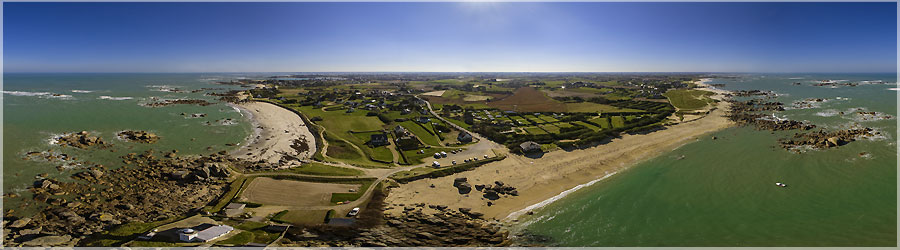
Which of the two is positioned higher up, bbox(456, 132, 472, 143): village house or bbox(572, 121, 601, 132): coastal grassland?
bbox(572, 121, 601, 132): coastal grassland

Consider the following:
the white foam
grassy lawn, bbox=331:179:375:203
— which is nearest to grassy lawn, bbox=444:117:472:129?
the white foam

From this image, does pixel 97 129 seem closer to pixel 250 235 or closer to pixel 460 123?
pixel 250 235

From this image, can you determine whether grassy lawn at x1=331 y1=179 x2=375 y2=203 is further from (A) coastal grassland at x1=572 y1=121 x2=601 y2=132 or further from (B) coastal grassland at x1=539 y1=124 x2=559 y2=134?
(A) coastal grassland at x1=572 y1=121 x2=601 y2=132

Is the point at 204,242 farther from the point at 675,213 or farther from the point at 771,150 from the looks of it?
the point at 771,150

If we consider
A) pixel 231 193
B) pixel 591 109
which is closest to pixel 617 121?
pixel 591 109

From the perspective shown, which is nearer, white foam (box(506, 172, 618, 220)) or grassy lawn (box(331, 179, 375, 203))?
white foam (box(506, 172, 618, 220))

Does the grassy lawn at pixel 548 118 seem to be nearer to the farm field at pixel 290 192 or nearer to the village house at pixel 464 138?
the village house at pixel 464 138
